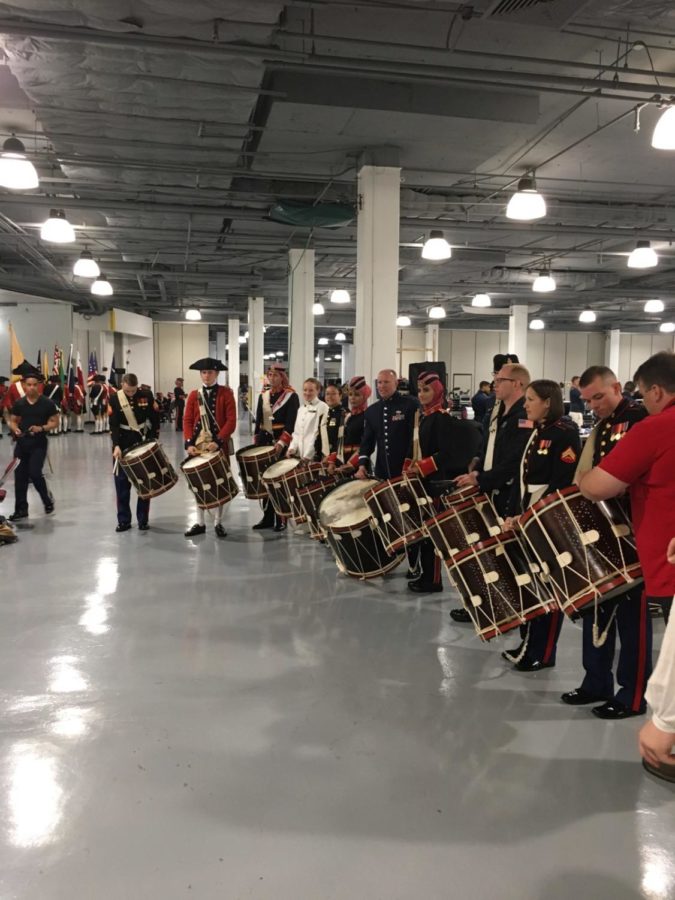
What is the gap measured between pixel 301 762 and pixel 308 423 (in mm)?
4455

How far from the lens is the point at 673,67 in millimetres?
6184

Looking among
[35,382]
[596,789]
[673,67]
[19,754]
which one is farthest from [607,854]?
[35,382]

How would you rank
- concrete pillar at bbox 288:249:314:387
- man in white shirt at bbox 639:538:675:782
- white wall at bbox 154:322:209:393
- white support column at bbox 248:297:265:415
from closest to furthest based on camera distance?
man in white shirt at bbox 639:538:675:782 → concrete pillar at bbox 288:249:314:387 → white support column at bbox 248:297:265:415 → white wall at bbox 154:322:209:393

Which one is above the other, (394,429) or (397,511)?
(394,429)

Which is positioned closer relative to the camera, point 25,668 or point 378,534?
point 25,668

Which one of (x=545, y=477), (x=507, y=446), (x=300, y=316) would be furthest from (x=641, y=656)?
(x=300, y=316)

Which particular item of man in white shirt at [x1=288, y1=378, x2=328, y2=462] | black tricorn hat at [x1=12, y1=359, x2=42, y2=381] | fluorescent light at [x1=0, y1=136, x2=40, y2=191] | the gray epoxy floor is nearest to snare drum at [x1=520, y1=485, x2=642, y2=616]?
→ the gray epoxy floor

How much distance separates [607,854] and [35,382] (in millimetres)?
7579

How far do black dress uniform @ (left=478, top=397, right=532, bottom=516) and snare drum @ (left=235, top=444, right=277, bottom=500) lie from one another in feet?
10.6

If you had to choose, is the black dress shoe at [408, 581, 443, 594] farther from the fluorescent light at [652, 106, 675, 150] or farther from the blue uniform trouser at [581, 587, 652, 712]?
the fluorescent light at [652, 106, 675, 150]

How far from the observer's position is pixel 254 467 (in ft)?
23.8

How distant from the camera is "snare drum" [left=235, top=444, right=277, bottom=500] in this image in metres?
7.24

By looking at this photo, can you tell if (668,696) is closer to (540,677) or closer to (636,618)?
(636,618)

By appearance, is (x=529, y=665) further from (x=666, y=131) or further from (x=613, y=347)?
(x=613, y=347)
